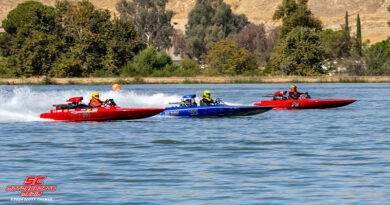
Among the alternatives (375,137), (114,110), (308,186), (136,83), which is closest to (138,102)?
(114,110)

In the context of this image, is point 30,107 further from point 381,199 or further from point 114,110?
point 381,199

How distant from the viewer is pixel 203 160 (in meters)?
21.9

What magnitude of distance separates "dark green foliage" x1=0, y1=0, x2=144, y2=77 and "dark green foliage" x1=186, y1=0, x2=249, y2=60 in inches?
1576

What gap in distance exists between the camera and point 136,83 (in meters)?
108

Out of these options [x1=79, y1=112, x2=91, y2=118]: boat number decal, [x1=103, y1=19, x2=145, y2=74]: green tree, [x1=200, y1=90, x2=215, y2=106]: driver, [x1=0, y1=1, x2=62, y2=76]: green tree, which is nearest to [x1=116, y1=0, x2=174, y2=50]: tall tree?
[x1=103, y1=19, x2=145, y2=74]: green tree

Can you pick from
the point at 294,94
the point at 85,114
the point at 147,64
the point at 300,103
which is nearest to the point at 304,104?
the point at 300,103

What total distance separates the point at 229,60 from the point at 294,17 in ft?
39.3

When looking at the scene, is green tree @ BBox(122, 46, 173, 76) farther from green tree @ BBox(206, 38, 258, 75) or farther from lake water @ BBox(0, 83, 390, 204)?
lake water @ BBox(0, 83, 390, 204)

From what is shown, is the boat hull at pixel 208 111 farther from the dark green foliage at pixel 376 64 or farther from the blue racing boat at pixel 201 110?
the dark green foliage at pixel 376 64

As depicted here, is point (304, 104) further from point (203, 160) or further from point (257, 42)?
point (257, 42)

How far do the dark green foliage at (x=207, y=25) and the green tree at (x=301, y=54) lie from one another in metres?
43.8

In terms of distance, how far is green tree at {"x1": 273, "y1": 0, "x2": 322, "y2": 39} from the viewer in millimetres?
119188

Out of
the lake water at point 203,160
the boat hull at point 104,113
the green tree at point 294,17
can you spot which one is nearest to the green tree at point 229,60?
the green tree at point 294,17

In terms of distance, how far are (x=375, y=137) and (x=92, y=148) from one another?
10788 millimetres
